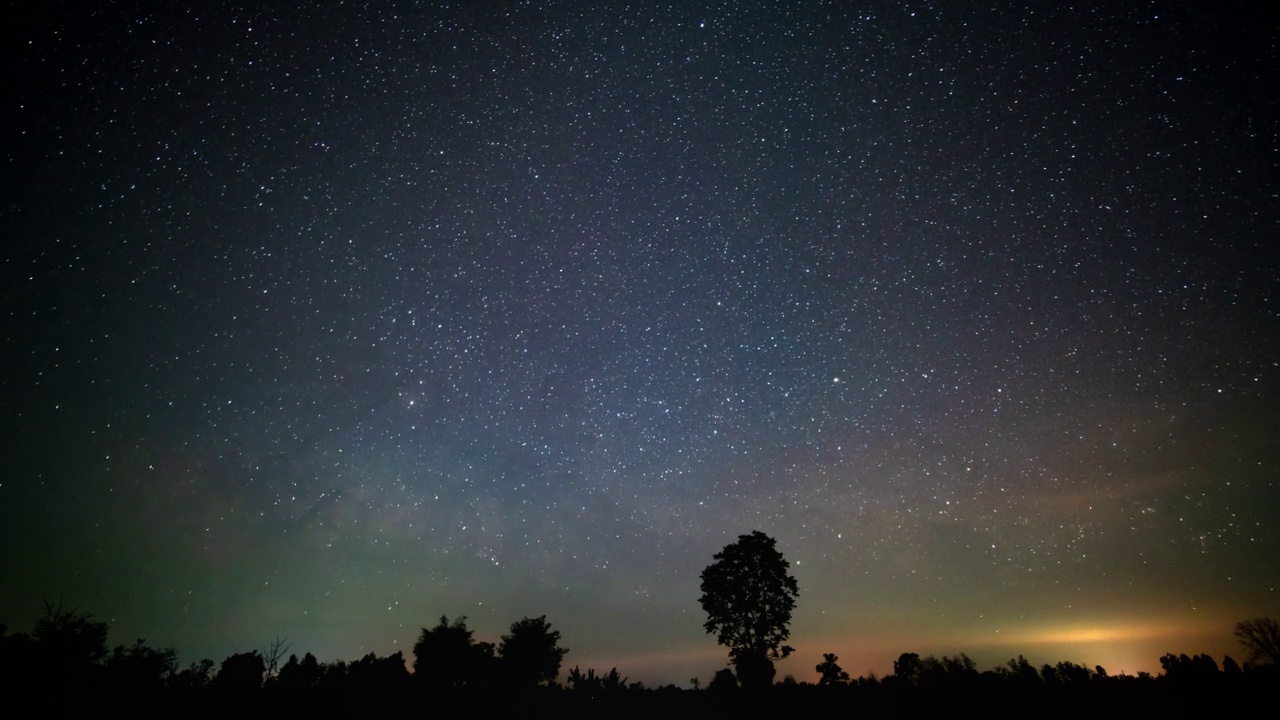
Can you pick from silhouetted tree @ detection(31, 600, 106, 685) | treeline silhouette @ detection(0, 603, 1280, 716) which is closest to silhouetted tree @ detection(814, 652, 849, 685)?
treeline silhouette @ detection(0, 603, 1280, 716)

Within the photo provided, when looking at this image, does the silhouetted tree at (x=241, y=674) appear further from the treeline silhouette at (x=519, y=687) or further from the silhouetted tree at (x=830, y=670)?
the silhouetted tree at (x=830, y=670)

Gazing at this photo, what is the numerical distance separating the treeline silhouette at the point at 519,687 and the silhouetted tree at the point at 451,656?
14 centimetres

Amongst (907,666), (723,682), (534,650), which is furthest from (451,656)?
(907,666)

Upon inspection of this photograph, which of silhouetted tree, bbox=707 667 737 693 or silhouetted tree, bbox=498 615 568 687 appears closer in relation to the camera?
silhouetted tree, bbox=707 667 737 693

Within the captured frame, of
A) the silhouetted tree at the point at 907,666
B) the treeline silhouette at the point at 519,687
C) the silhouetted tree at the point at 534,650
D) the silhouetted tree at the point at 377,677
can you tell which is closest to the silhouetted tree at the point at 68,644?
the treeline silhouette at the point at 519,687

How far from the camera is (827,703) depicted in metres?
19.9

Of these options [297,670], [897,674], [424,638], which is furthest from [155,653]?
[897,674]

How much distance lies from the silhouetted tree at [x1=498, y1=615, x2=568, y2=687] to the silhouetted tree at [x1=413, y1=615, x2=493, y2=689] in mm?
1513

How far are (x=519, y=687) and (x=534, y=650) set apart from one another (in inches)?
390

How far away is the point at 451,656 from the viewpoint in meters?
33.5

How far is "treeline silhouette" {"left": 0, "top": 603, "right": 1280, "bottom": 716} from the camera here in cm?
1573

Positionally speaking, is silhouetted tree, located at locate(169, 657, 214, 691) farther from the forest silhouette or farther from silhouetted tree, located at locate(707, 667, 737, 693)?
silhouetted tree, located at locate(707, 667, 737, 693)

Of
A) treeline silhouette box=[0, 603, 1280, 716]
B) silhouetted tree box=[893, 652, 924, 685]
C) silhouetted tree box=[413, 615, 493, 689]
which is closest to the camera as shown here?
treeline silhouette box=[0, 603, 1280, 716]

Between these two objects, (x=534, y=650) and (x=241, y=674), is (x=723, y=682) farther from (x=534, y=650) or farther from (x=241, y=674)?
(x=241, y=674)
